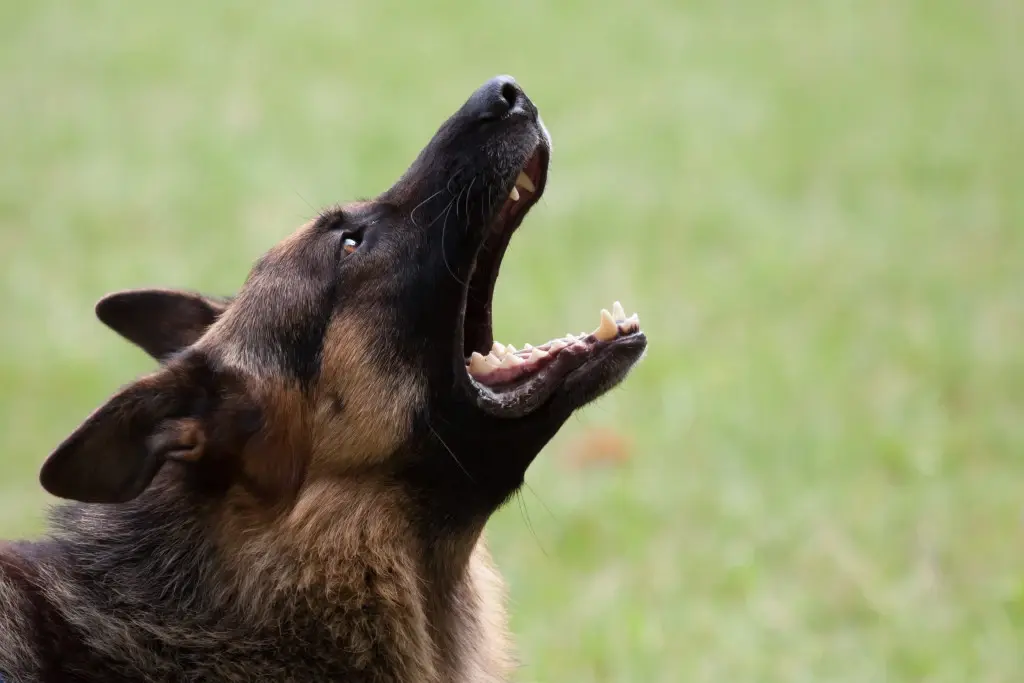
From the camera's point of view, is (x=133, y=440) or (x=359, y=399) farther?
(x=359, y=399)

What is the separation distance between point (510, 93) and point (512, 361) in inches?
35.7

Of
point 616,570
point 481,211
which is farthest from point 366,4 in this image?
point 481,211

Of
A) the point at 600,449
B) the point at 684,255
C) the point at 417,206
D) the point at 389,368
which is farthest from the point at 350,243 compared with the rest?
the point at 684,255

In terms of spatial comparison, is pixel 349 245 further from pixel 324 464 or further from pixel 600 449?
pixel 600 449

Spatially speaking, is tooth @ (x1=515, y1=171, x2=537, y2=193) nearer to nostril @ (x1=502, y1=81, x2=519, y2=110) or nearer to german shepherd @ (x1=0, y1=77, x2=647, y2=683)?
german shepherd @ (x1=0, y1=77, x2=647, y2=683)

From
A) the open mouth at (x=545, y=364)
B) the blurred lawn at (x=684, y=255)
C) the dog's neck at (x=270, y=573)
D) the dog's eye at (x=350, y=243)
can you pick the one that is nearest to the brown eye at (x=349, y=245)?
the dog's eye at (x=350, y=243)

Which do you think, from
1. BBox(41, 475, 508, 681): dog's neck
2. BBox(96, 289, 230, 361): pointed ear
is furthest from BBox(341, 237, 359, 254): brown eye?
BBox(41, 475, 508, 681): dog's neck

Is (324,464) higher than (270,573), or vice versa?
(324,464)

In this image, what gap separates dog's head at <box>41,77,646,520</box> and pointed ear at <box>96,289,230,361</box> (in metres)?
0.36

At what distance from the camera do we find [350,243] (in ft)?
13.0

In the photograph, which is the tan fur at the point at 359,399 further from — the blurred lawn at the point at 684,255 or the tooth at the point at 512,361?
the blurred lawn at the point at 684,255

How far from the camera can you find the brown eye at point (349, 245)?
395 cm

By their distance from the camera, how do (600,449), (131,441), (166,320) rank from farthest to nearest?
1. (600,449)
2. (166,320)
3. (131,441)

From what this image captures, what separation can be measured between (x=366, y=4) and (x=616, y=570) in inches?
384
